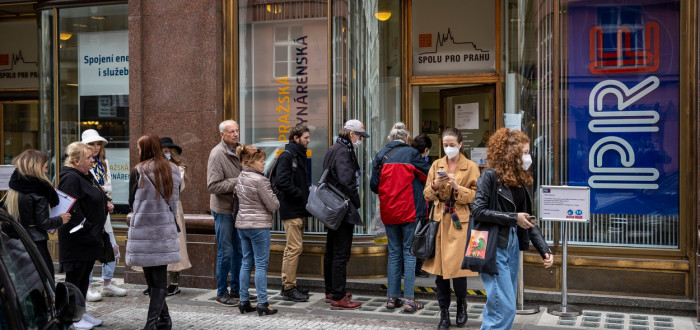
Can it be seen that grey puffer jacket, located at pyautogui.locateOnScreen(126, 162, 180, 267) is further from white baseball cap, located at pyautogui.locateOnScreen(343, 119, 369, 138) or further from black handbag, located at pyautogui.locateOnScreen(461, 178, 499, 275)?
black handbag, located at pyautogui.locateOnScreen(461, 178, 499, 275)

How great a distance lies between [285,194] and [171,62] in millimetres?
2700

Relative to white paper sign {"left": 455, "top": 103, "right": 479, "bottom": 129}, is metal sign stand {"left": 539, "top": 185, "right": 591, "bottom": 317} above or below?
below

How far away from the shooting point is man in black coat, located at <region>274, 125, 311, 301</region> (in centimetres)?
793

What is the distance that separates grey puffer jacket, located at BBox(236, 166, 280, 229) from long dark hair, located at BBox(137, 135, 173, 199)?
928 mm

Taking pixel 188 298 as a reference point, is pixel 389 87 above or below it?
above

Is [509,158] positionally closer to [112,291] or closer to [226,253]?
[226,253]

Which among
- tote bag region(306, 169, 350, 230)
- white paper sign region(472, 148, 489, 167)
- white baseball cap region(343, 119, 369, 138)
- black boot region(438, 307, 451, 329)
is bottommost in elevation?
black boot region(438, 307, 451, 329)

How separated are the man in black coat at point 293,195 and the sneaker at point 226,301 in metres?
0.57

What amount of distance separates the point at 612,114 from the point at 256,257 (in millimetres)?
4169

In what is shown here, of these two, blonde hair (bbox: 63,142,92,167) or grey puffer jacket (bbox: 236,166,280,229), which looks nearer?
blonde hair (bbox: 63,142,92,167)

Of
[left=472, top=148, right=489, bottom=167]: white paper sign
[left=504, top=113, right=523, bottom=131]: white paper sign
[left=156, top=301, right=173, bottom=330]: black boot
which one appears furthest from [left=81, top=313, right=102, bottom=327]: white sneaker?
[left=472, top=148, right=489, bottom=167]: white paper sign

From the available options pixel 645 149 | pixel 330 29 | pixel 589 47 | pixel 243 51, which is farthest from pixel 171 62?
pixel 645 149

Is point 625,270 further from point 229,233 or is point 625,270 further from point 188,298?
point 188,298

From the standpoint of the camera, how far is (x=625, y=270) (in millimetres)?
7836
